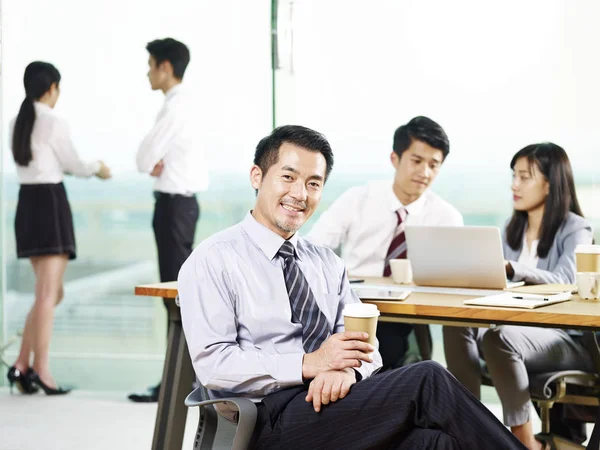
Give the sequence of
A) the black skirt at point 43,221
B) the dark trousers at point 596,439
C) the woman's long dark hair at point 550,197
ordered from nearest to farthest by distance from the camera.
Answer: the dark trousers at point 596,439, the woman's long dark hair at point 550,197, the black skirt at point 43,221

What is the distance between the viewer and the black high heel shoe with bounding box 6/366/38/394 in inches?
178

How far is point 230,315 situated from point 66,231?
2667 millimetres

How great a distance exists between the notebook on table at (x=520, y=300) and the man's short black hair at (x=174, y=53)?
239 cm

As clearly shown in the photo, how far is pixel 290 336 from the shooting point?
7.16 feet

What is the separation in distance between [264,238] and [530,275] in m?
1.20

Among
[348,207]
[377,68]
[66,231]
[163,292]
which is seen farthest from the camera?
[66,231]

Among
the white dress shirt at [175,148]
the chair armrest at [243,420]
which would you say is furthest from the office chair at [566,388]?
the white dress shirt at [175,148]

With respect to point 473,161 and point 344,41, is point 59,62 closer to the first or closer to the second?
point 344,41

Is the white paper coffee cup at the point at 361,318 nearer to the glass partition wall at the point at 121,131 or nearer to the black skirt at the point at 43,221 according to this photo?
the glass partition wall at the point at 121,131

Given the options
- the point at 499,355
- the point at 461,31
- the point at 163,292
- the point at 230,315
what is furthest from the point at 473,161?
the point at 230,315

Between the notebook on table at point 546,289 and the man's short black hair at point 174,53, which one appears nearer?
the notebook on table at point 546,289

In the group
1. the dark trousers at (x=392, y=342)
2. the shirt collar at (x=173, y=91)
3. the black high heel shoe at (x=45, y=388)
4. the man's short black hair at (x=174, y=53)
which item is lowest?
the black high heel shoe at (x=45, y=388)

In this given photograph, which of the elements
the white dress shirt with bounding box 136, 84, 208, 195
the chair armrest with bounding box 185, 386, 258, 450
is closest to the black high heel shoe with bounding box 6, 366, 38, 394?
the white dress shirt with bounding box 136, 84, 208, 195

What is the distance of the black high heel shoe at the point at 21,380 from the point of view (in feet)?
14.9
